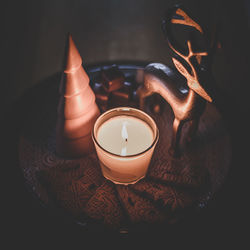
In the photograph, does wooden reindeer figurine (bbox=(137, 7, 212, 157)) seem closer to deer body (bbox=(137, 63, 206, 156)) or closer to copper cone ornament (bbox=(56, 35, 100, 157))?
deer body (bbox=(137, 63, 206, 156))

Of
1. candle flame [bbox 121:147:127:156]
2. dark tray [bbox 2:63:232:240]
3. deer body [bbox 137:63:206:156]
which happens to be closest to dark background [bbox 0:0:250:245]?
dark tray [bbox 2:63:232:240]

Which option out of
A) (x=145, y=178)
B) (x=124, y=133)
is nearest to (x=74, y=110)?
(x=124, y=133)

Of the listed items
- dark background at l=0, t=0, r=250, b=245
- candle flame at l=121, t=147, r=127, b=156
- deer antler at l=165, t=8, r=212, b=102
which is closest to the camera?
deer antler at l=165, t=8, r=212, b=102

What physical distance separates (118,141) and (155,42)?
985mm

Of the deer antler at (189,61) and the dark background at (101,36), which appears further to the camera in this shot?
the dark background at (101,36)

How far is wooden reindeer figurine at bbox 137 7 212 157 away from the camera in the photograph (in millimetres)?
526

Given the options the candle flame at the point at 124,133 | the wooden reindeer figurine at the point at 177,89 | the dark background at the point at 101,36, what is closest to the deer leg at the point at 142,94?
the wooden reindeer figurine at the point at 177,89

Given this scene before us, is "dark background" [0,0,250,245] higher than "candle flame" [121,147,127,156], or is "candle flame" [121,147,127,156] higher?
"dark background" [0,0,250,245]

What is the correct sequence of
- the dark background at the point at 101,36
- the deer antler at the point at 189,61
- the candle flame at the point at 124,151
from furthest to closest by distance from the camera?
the dark background at the point at 101,36, the candle flame at the point at 124,151, the deer antler at the point at 189,61

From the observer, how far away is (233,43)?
54.6 inches

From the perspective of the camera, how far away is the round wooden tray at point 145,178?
1.89 feet

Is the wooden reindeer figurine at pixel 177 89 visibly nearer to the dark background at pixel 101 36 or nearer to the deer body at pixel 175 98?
the deer body at pixel 175 98

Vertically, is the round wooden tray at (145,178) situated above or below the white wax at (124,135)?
below

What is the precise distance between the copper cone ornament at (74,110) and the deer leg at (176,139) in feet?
0.66
